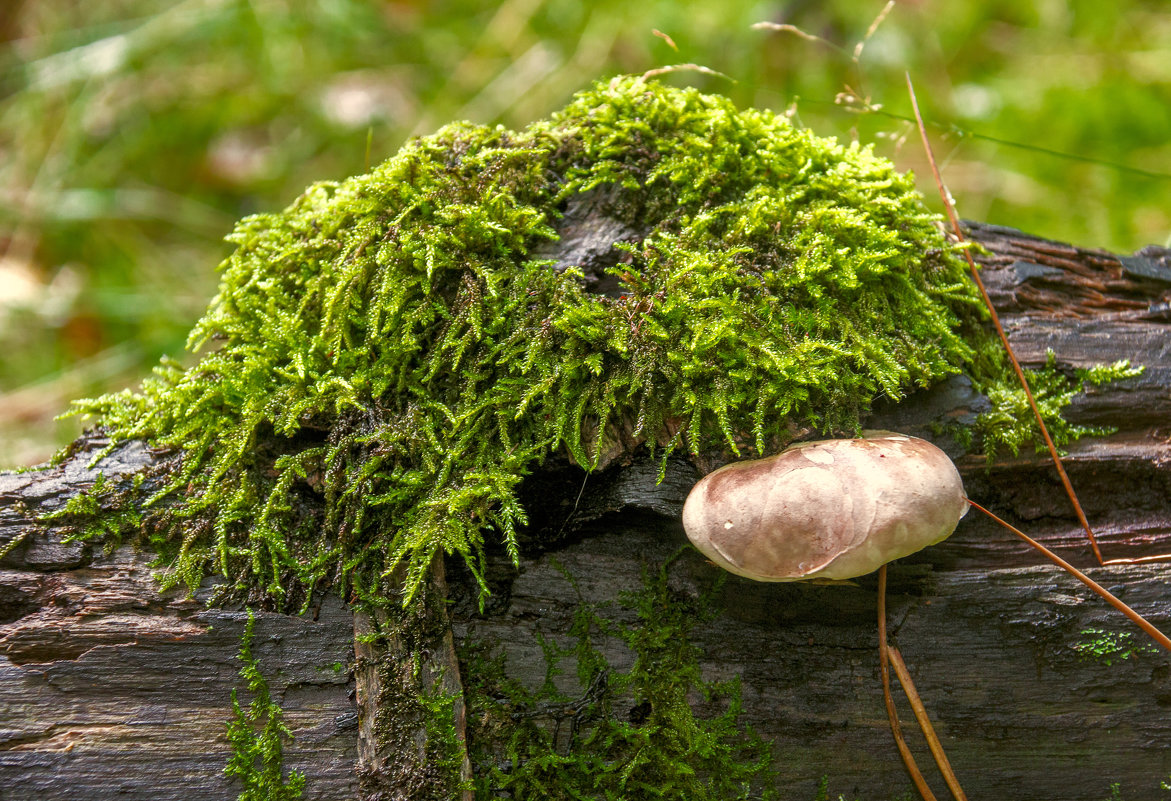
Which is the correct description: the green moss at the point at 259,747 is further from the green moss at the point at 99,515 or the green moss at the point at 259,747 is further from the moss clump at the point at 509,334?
the green moss at the point at 99,515

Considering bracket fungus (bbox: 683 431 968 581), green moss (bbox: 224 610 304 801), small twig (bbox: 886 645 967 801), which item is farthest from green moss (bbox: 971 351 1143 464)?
green moss (bbox: 224 610 304 801)

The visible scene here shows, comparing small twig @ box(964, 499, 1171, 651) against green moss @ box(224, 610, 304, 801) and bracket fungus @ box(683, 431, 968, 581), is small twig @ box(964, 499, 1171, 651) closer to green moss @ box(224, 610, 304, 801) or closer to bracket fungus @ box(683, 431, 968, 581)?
bracket fungus @ box(683, 431, 968, 581)

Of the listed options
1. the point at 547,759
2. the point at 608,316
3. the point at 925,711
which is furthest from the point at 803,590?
the point at 608,316

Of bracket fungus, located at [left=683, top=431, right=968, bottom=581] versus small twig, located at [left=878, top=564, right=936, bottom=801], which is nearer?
bracket fungus, located at [left=683, top=431, right=968, bottom=581]

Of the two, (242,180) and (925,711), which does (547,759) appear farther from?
(242,180)

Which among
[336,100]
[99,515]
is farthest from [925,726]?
[336,100]

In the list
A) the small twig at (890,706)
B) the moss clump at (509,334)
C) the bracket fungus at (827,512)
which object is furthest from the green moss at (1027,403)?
the small twig at (890,706)
